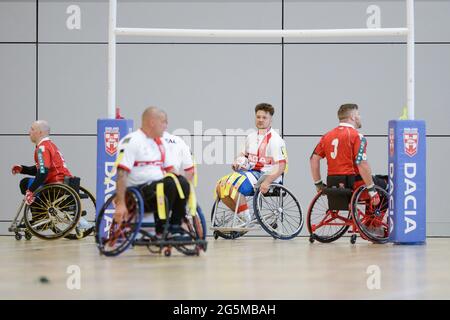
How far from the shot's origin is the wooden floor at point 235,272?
178 inches

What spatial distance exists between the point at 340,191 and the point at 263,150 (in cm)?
106

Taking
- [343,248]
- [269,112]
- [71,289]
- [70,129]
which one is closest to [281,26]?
[269,112]

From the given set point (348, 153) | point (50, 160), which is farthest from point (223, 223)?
point (50, 160)

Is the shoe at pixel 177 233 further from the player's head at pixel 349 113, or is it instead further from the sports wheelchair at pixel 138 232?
the player's head at pixel 349 113

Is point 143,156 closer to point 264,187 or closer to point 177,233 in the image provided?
point 177,233

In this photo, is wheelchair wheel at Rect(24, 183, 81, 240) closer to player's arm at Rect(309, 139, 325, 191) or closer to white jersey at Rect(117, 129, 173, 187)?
white jersey at Rect(117, 129, 173, 187)

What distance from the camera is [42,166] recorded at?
8633mm

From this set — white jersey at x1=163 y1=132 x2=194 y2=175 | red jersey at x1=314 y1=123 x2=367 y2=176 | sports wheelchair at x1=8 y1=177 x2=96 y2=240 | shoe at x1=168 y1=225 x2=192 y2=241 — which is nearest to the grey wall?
sports wheelchair at x1=8 y1=177 x2=96 y2=240

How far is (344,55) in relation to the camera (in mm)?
10680

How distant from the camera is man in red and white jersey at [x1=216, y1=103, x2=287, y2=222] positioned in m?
8.77

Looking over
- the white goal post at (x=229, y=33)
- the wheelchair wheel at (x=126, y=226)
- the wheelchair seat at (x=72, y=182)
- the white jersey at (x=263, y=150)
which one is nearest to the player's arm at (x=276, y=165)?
the white jersey at (x=263, y=150)

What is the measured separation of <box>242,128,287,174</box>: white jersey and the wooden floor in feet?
3.36

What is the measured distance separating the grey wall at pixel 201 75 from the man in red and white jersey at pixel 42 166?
177 cm
